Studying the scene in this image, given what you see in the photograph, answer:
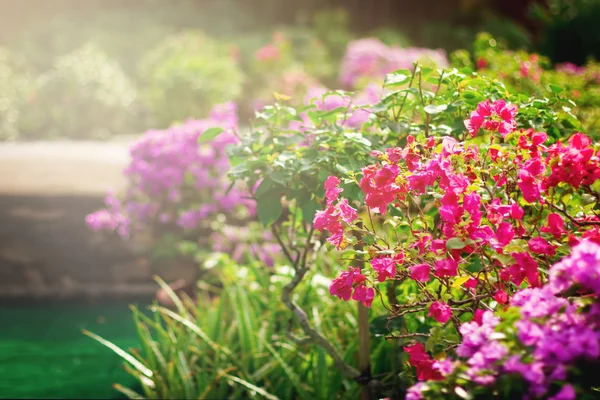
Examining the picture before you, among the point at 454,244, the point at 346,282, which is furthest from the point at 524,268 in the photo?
the point at 346,282

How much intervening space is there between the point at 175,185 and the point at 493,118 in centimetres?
388

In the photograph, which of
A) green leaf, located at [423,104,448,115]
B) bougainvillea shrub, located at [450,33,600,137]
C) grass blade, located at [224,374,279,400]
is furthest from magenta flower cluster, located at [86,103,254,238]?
green leaf, located at [423,104,448,115]

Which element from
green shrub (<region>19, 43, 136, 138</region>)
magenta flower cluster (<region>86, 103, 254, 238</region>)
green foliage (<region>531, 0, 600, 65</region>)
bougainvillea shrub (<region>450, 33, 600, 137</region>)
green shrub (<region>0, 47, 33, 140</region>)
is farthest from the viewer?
green shrub (<region>19, 43, 136, 138</region>)

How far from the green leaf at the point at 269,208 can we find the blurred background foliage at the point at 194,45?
22.6ft

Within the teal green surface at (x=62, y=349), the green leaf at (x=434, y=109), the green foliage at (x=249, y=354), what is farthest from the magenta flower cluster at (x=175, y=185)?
the green leaf at (x=434, y=109)

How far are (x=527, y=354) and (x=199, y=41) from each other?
35.6ft

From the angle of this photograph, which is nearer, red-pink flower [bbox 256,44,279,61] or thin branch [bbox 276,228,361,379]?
thin branch [bbox 276,228,361,379]

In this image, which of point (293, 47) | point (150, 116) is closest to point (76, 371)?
point (150, 116)

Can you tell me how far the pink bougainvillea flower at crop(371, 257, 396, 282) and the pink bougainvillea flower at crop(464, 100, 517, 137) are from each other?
0.46 meters

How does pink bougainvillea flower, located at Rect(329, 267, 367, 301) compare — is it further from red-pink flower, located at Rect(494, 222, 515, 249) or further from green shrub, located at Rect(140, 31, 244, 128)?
green shrub, located at Rect(140, 31, 244, 128)

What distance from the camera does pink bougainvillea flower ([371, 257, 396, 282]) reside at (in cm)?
177

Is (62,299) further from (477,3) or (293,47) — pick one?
(477,3)

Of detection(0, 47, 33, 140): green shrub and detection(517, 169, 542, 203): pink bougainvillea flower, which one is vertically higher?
detection(0, 47, 33, 140): green shrub

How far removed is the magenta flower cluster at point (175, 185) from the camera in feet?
17.7
